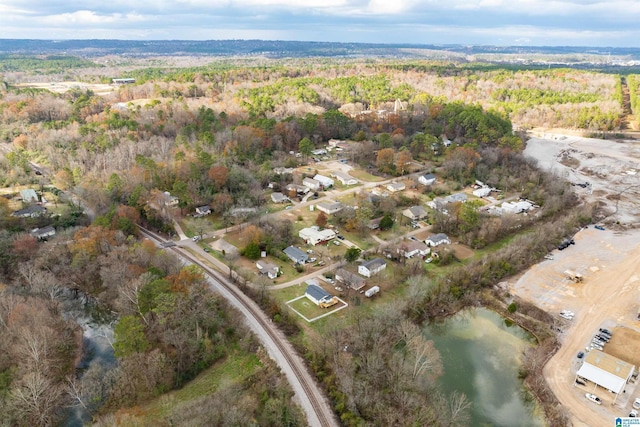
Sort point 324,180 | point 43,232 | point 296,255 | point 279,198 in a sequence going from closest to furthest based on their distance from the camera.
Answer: point 296,255
point 43,232
point 279,198
point 324,180

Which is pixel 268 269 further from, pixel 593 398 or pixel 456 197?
pixel 456 197

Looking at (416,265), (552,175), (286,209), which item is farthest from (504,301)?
(552,175)

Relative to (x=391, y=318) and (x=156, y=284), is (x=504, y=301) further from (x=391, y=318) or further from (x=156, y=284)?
(x=156, y=284)

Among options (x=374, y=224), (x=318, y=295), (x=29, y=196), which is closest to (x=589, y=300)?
(x=374, y=224)

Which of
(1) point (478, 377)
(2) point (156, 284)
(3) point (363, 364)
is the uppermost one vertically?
(2) point (156, 284)

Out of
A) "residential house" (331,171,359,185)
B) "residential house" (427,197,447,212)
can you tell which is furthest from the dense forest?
"residential house" (331,171,359,185)

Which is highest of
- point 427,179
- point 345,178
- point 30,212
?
point 30,212

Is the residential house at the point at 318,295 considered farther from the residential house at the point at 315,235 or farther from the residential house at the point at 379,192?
the residential house at the point at 379,192
